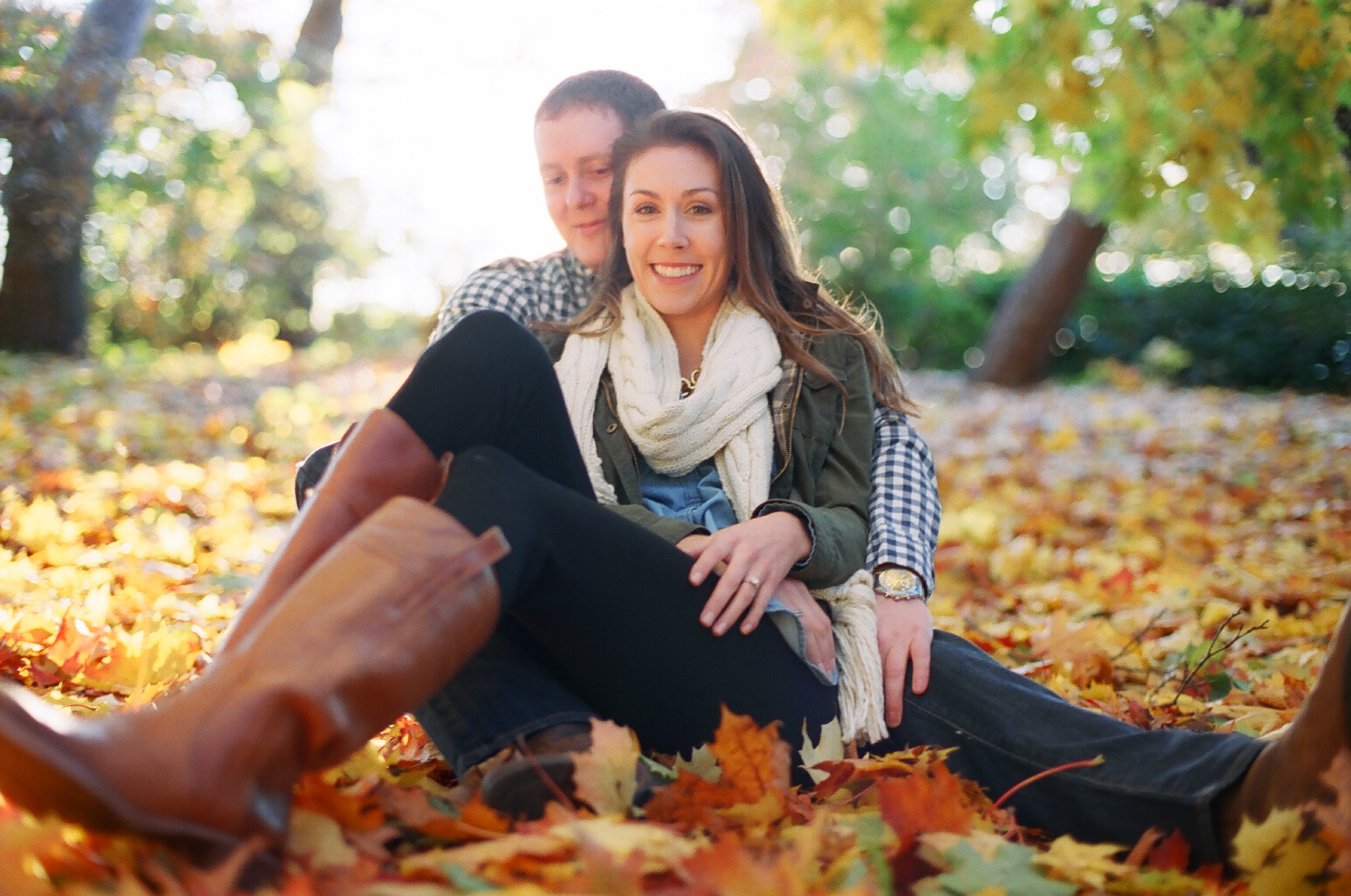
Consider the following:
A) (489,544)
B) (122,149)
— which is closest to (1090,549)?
(489,544)

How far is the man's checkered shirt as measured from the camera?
70.1 inches

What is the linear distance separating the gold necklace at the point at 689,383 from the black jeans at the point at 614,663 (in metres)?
0.47

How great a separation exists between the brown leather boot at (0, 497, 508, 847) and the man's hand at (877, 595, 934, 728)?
0.69 m

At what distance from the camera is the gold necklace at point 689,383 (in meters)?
1.99

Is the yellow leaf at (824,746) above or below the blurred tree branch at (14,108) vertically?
below

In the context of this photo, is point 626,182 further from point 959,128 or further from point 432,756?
point 959,128

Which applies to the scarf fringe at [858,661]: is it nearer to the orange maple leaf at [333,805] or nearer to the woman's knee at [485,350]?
the woman's knee at [485,350]

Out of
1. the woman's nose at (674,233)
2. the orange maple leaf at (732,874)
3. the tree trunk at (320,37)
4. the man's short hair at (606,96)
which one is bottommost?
the orange maple leaf at (732,874)

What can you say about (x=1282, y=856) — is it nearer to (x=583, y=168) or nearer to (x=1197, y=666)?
(x=1197, y=666)

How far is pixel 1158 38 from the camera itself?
3359 millimetres

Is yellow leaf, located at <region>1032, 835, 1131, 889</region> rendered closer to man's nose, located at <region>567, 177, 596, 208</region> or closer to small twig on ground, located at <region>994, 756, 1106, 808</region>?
small twig on ground, located at <region>994, 756, 1106, 808</region>

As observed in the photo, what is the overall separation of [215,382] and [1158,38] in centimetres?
633

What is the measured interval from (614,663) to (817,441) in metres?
Result: 0.61

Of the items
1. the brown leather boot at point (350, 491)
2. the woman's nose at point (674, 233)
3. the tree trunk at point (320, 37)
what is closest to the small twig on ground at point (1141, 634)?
the woman's nose at point (674, 233)
